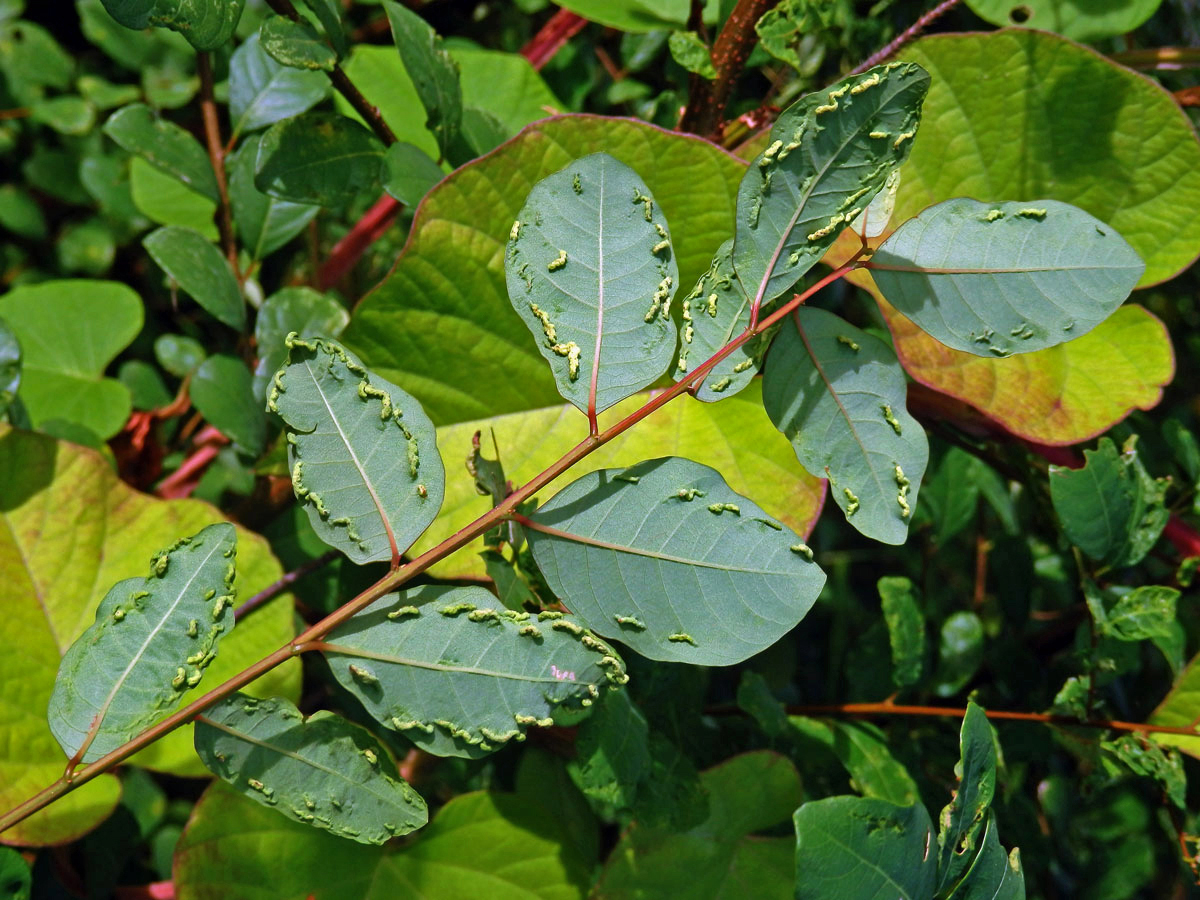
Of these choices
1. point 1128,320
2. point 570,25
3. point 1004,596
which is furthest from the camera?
point 570,25

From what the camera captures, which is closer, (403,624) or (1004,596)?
(403,624)

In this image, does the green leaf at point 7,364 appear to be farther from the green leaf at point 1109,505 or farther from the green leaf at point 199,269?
the green leaf at point 1109,505

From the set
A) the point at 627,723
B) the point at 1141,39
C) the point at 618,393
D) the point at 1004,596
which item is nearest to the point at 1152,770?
the point at 1004,596

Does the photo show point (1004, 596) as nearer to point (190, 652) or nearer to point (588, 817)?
point (588, 817)

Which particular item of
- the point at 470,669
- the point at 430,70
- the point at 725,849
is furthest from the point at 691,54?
the point at 725,849

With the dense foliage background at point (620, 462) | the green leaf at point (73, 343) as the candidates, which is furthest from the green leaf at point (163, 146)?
the green leaf at point (73, 343)

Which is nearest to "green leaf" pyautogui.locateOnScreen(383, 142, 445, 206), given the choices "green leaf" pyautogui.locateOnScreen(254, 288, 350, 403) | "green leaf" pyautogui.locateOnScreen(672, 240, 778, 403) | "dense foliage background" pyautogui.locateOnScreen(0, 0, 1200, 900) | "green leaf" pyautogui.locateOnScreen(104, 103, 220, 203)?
"dense foliage background" pyautogui.locateOnScreen(0, 0, 1200, 900)

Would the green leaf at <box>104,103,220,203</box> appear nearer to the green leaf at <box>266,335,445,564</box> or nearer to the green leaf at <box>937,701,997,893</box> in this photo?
the green leaf at <box>266,335,445,564</box>
